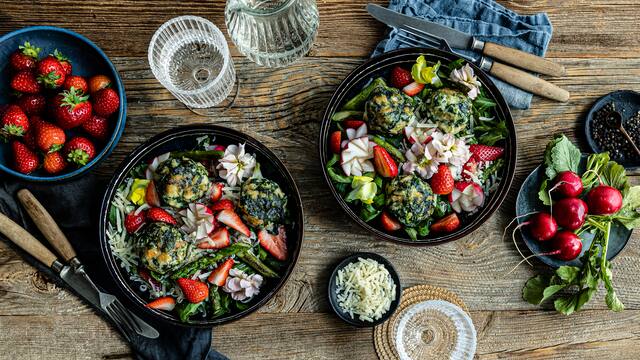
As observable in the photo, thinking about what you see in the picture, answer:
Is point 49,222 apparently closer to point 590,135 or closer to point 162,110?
point 162,110

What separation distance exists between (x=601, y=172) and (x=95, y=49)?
6.98 feet

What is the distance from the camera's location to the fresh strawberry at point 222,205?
2158mm

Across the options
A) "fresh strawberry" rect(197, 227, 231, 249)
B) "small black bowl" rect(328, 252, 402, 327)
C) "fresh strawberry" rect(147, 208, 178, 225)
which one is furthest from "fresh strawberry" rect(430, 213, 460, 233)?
"fresh strawberry" rect(147, 208, 178, 225)

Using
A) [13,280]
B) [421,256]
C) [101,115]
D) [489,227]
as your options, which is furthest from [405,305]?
[13,280]

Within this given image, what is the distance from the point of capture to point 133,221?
7.10 feet

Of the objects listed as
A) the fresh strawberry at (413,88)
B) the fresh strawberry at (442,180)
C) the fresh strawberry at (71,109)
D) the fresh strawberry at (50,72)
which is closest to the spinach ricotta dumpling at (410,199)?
the fresh strawberry at (442,180)

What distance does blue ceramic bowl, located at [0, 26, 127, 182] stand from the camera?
2182 mm

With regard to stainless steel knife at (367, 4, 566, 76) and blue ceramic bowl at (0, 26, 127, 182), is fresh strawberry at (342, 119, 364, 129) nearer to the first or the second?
stainless steel knife at (367, 4, 566, 76)

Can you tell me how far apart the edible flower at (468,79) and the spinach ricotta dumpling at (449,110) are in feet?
0.11

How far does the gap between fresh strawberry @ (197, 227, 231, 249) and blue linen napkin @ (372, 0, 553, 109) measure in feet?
3.21

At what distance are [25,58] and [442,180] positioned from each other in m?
1.69

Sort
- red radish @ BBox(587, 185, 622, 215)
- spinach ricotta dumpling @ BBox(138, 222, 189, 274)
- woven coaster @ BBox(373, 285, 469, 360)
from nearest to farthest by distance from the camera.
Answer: spinach ricotta dumpling @ BBox(138, 222, 189, 274) < red radish @ BBox(587, 185, 622, 215) < woven coaster @ BBox(373, 285, 469, 360)

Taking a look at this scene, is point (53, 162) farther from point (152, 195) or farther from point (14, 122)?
point (152, 195)

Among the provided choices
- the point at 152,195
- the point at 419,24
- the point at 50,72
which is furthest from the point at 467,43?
the point at 50,72
